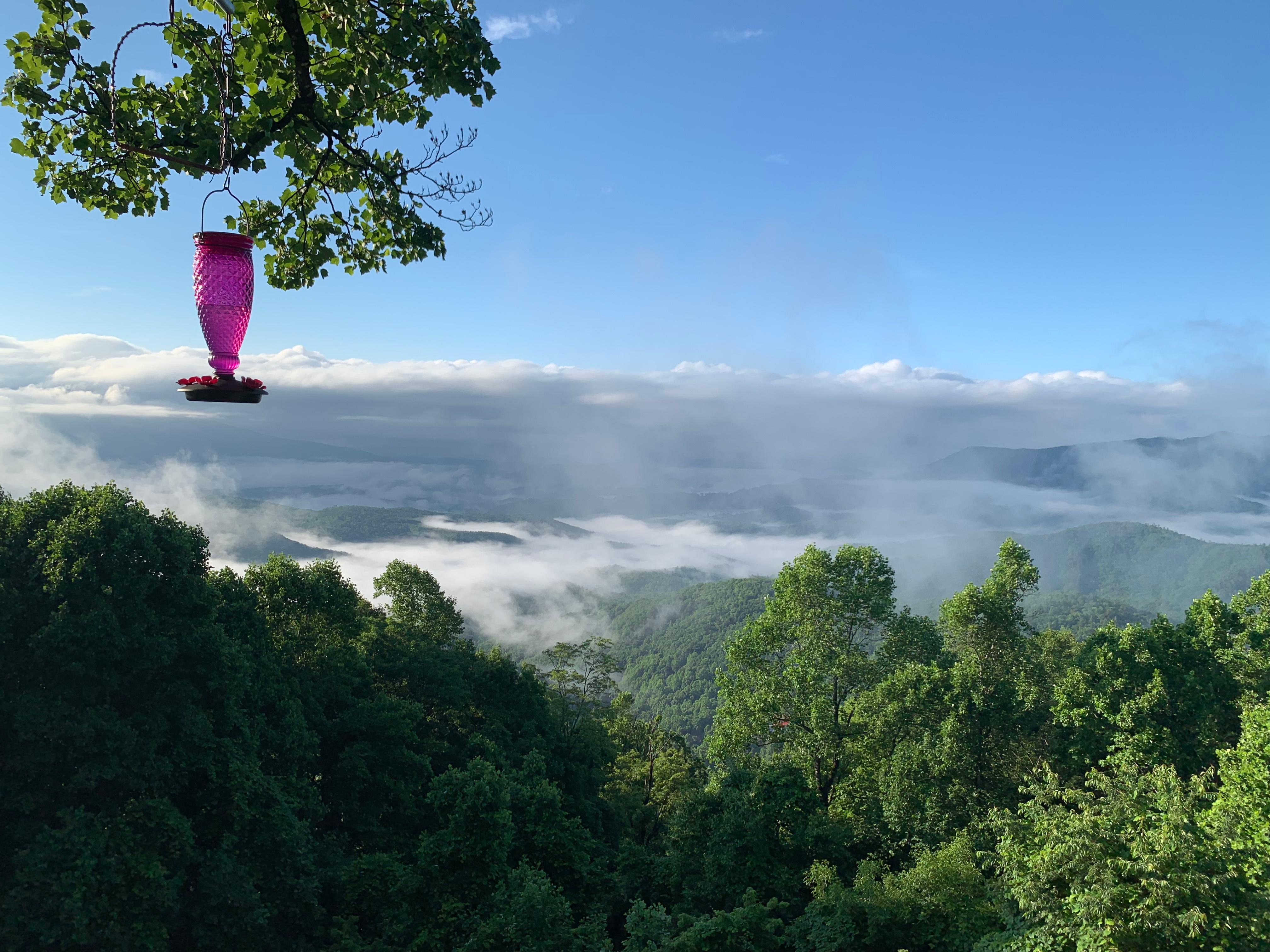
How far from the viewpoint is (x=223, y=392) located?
3543 mm

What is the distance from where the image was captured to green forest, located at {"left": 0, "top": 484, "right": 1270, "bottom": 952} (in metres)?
12.0

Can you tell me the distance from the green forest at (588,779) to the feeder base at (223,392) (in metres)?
11.8

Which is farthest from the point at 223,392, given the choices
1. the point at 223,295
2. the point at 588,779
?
the point at 588,779

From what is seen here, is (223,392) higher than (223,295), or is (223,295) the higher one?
(223,295)

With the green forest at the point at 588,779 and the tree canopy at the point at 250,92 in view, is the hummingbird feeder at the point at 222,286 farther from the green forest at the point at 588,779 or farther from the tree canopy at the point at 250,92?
the green forest at the point at 588,779

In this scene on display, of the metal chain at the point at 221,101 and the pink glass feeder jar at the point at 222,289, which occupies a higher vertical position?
the metal chain at the point at 221,101

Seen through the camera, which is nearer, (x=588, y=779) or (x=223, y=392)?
(x=223, y=392)

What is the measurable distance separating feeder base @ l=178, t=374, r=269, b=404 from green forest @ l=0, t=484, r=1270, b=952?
38.6 feet

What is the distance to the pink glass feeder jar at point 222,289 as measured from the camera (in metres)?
3.71

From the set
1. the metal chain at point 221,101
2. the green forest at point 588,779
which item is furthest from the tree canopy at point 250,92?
the green forest at point 588,779

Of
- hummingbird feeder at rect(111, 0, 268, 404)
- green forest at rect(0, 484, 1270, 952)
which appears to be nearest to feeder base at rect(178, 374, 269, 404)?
hummingbird feeder at rect(111, 0, 268, 404)

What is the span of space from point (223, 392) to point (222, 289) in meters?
0.62

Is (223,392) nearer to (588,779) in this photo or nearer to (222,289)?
(222,289)

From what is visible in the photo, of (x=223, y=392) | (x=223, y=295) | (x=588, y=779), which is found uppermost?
(x=223, y=295)
